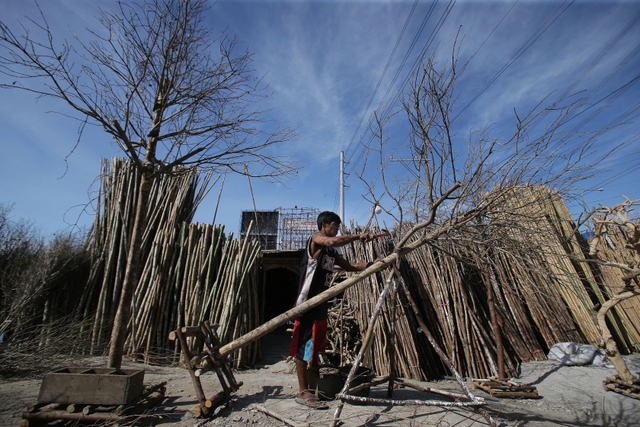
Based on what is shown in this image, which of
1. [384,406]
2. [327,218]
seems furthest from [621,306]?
[327,218]

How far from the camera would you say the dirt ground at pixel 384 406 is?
257 centimetres

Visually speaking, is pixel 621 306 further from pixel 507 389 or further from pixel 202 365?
pixel 202 365

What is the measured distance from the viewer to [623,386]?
3.85 metres

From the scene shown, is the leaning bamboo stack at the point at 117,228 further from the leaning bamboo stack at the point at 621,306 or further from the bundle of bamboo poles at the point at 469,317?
the leaning bamboo stack at the point at 621,306

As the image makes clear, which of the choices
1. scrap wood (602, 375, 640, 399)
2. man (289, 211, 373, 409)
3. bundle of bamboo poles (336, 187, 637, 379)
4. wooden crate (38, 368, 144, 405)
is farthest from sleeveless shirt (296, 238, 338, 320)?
scrap wood (602, 375, 640, 399)

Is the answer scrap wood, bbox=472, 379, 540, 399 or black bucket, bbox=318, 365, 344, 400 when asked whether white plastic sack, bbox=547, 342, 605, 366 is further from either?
black bucket, bbox=318, 365, 344, 400

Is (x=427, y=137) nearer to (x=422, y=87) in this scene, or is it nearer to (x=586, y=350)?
(x=422, y=87)

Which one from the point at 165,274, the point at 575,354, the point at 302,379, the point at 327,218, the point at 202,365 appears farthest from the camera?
the point at 165,274

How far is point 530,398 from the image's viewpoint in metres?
3.90

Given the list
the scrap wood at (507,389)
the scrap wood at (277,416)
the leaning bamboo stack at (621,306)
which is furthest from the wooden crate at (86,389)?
the leaning bamboo stack at (621,306)

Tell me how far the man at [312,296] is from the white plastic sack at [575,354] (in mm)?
4073

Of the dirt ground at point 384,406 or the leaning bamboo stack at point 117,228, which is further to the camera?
the leaning bamboo stack at point 117,228

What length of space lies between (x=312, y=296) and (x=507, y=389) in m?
3.10

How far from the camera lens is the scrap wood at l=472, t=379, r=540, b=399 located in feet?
12.9
